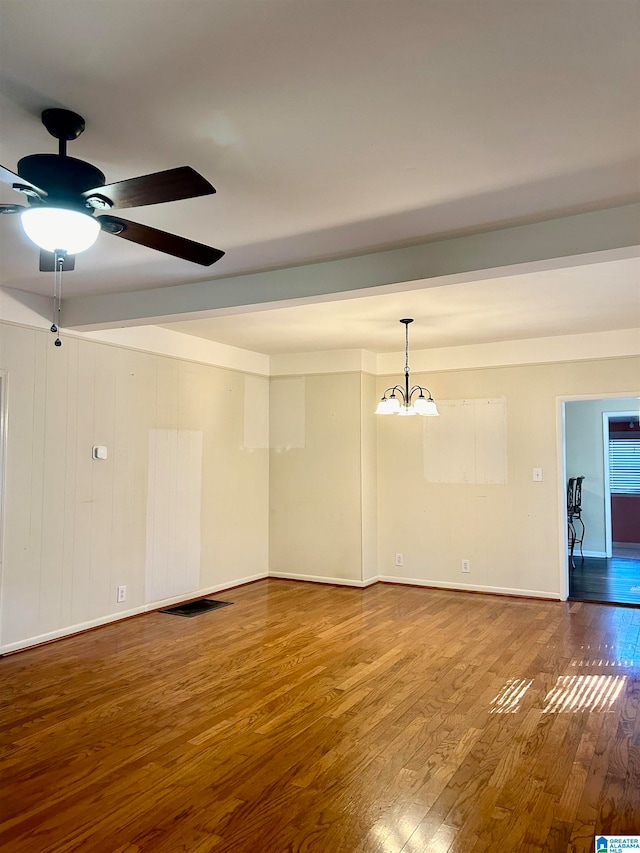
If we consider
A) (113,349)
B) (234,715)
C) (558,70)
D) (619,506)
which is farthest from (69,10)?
(619,506)

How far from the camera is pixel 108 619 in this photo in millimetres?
4961

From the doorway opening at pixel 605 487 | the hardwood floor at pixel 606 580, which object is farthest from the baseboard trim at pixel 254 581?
the doorway opening at pixel 605 487

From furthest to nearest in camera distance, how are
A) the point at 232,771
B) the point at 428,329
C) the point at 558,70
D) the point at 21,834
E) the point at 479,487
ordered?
the point at 479,487 < the point at 428,329 < the point at 232,771 < the point at 21,834 < the point at 558,70

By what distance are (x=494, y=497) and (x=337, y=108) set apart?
15.8 feet

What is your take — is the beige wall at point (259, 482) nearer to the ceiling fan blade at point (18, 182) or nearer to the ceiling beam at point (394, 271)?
the ceiling beam at point (394, 271)

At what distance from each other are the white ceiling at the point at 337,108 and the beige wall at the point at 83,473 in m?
1.41

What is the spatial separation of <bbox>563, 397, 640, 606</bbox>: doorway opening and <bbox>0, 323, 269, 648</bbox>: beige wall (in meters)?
4.53

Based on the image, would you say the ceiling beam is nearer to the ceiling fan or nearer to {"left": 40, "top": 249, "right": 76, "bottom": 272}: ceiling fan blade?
{"left": 40, "top": 249, "right": 76, "bottom": 272}: ceiling fan blade

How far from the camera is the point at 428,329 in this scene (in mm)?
5457

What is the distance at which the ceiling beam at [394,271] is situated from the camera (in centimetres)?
282

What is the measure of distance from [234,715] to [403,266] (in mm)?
2606

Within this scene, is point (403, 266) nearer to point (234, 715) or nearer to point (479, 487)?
point (234, 715)

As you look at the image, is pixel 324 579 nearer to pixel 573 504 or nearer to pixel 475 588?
pixel 475 588

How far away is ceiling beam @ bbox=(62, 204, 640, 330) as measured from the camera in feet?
9.25
